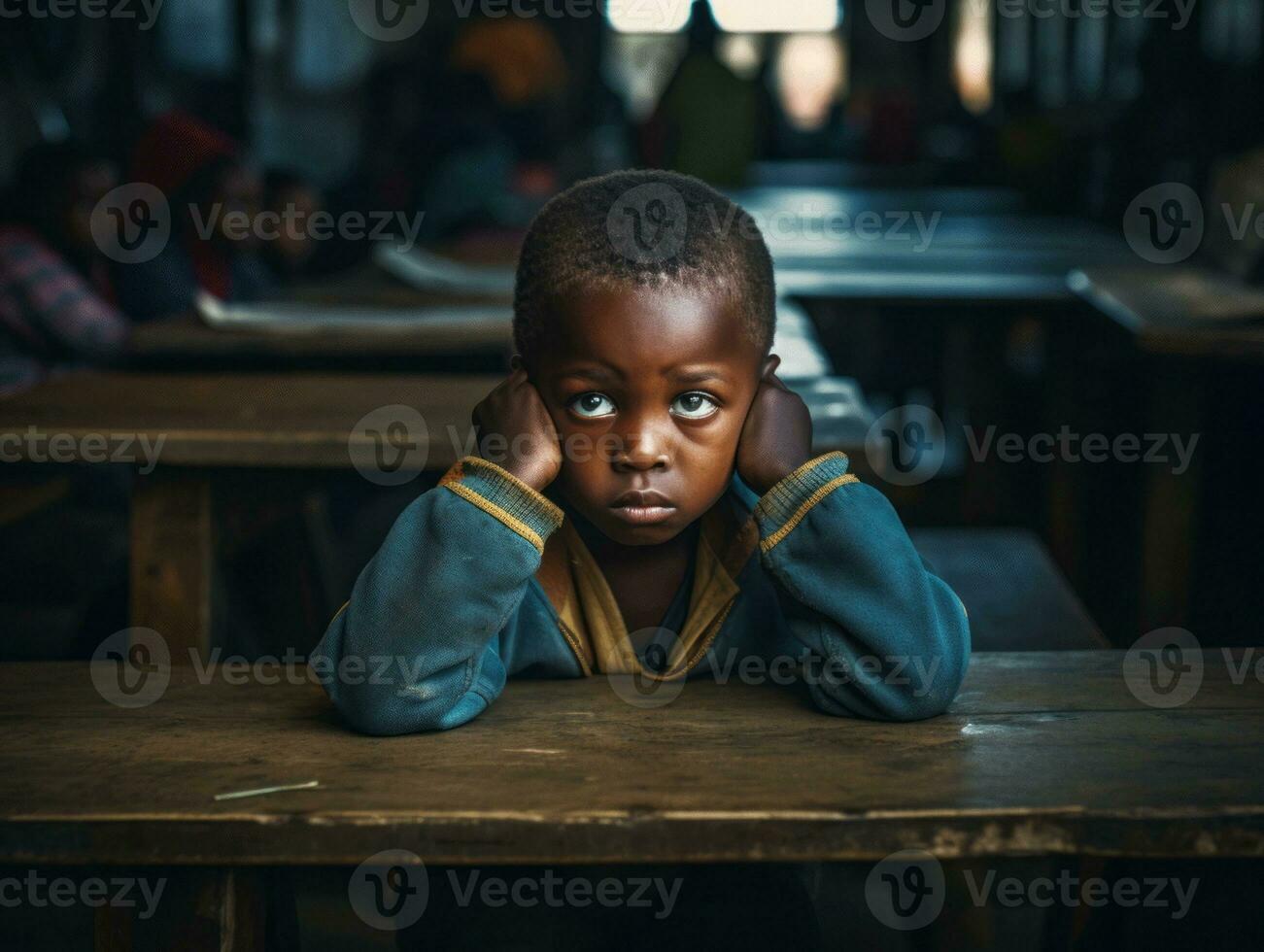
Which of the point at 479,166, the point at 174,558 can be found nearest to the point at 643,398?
the point at 174,558

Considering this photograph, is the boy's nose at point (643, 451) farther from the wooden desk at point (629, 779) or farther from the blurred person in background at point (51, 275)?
the blurred person in background at point (51, 275)

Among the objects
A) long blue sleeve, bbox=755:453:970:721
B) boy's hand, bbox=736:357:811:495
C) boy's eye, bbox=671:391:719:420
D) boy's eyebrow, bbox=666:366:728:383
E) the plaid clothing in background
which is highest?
boy's eyebrow, bbox=666:366:728:383

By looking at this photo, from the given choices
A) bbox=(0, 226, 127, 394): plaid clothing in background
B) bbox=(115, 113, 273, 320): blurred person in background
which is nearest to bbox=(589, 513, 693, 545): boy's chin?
bbox=(0, 226, 127, 394): plaid clothing in background

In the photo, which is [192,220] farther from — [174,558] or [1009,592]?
[1009,592]

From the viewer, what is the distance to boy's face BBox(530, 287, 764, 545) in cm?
116

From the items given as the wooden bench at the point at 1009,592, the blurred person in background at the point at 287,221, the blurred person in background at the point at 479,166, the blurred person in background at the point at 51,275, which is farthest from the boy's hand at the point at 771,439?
the blurred person in background at the point at 287,221

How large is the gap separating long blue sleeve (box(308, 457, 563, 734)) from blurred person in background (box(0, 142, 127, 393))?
2483mm

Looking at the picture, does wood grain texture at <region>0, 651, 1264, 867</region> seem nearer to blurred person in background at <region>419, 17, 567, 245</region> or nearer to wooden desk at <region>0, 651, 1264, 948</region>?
wooden desk at <region>0, 651, 1264, 948</region>

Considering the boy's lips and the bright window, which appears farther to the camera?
the bright window

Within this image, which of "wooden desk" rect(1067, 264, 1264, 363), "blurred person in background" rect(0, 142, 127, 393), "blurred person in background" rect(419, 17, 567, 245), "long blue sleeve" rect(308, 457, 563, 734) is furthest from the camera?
"blurred person in background" rect(419, 17, 567, 245)

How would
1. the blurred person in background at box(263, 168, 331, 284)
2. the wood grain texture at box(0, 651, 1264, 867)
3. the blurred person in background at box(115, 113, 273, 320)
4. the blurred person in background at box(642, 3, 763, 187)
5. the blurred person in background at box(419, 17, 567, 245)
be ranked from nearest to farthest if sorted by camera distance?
1. the wood grain texture at box(0, 651, 1264, 867)
2. the blurred person in background at box(115, 113, 273, 320)
3. the blurred person in background at box(263, 168, 331, 284)
4. the blurred person in background at box(419, 17, 567, 245)
5. the blurred person in background at box(642, 3, 763, 187)

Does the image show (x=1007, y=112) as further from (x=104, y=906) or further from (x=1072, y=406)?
(x=104, y=906)

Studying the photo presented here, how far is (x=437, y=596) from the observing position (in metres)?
1.14

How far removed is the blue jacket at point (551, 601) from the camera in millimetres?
1144
